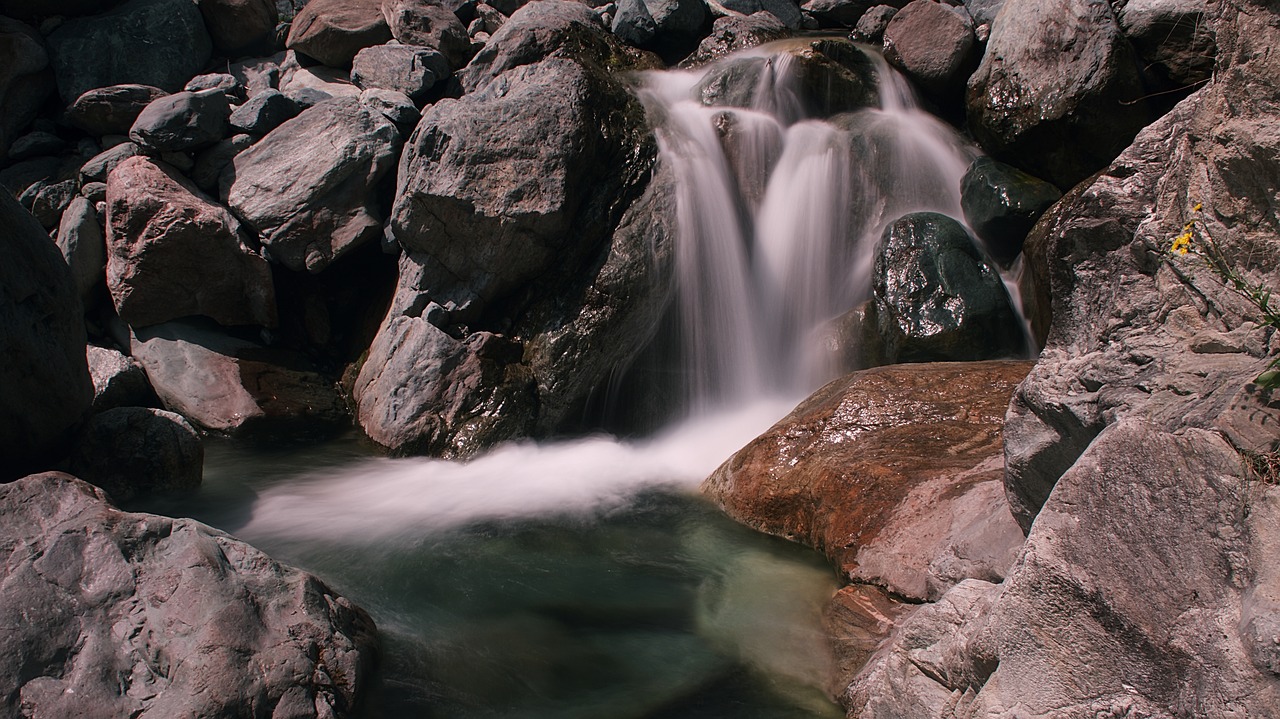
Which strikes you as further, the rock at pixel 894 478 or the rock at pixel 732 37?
the rock at pixel 732 37

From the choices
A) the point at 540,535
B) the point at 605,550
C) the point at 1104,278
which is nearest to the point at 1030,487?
the point at 1104,278

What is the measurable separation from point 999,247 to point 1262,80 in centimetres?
721

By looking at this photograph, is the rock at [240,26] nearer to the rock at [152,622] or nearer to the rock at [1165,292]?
the rock at [152,622]

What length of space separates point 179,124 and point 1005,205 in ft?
30.2

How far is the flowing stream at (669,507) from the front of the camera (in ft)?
15.0

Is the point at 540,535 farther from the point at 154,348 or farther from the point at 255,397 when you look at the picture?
the point at 154,348

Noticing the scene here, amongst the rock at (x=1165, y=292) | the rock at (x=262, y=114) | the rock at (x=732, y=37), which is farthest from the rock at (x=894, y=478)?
the rock at (x=262, y=114)

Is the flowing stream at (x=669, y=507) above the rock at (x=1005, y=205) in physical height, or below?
below

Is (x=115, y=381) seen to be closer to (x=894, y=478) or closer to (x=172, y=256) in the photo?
A: (x=172, y=256)

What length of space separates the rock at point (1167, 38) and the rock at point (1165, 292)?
23.2 feet

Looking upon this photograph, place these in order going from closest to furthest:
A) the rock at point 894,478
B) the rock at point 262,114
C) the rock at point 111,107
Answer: the rock at point 894,478
the rock at point 262,114
the rock at point 111,107

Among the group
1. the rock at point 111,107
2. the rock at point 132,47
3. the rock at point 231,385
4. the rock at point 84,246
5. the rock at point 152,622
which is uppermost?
the rock at point 132,47

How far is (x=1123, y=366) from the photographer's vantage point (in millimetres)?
3020

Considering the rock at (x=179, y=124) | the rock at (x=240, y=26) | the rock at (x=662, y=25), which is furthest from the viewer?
the rock at (x=240, y=26)
